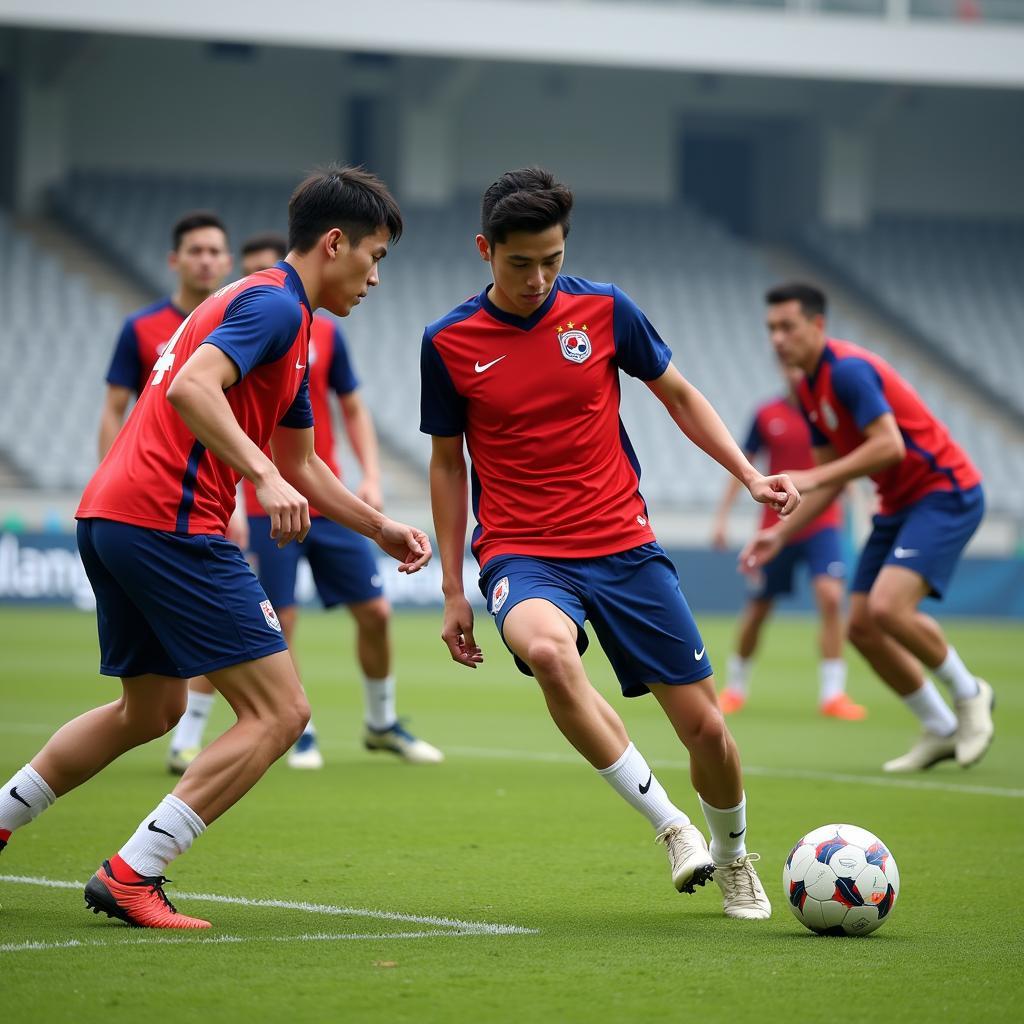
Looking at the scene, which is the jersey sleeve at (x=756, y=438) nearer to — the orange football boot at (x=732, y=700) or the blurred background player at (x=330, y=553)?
the orange football boot at (x=732, y=700)

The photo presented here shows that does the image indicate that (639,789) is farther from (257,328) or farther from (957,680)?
(957,680)

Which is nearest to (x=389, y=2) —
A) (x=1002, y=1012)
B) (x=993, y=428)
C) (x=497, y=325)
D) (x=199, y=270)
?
(x=993, y=428)

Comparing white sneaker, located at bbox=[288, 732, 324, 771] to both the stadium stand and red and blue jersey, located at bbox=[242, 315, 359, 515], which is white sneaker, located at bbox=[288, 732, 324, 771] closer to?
red and blue jersey, located at bbox=[242, 315, 359, 515]

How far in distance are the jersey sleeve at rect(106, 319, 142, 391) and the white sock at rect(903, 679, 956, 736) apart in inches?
169

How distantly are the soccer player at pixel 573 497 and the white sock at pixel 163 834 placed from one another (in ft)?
3.41

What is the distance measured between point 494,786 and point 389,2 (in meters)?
23.1

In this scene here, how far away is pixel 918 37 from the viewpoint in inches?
1259

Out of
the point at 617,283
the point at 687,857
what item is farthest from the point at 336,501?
the point at 617,283

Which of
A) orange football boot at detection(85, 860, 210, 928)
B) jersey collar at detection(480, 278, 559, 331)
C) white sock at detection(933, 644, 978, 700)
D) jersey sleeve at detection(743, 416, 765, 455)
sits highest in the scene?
jersey collar at detection(480, 278, 559, 331)

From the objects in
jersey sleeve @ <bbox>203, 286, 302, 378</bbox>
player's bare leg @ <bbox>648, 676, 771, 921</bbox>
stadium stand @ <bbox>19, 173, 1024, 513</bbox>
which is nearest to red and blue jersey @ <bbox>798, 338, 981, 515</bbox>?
player's bare leg @ <bbox>648, 676, 771, 921</bbox>

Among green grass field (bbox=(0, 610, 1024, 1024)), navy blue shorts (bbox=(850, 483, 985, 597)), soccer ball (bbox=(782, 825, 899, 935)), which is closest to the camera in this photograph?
green grass field (bbox=(0, 610, 1024, 1024))

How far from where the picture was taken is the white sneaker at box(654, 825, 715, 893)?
5547 mm

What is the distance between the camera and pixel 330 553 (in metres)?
9.44

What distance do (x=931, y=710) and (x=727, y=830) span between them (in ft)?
13.7
